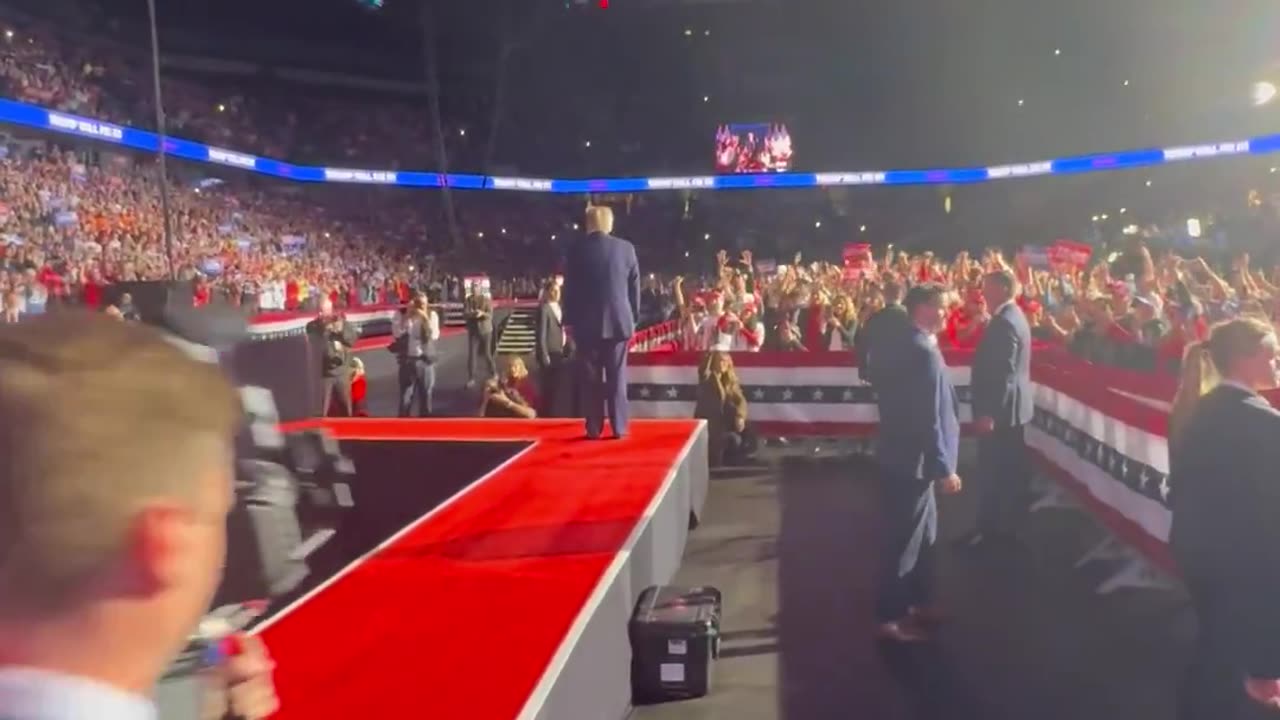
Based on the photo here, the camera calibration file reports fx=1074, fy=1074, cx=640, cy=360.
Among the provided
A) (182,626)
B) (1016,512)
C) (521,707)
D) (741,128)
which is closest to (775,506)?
(1016,512)

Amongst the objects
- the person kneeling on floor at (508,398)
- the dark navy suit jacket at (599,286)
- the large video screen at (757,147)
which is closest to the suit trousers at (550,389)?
the person kneeling on floor at (508,398)

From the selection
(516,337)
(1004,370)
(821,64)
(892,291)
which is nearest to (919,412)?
(1004,370)

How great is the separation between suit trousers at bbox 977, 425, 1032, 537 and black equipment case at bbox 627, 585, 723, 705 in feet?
10.0

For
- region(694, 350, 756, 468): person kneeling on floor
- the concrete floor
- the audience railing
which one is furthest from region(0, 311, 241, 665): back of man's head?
region(694, 350, 756, 468): person kneeling on floor

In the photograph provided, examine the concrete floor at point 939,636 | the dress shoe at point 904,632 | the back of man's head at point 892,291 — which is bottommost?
the concrete floor at point 939,636

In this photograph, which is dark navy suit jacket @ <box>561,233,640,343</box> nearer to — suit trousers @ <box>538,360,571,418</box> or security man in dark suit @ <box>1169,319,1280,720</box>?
security man in dark suit @ <box>1169,319,1280,720</box>

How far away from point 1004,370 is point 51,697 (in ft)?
22.2

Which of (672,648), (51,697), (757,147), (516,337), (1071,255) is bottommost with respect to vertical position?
(672,648)

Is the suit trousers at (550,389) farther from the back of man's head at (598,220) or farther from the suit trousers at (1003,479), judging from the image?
the suit trousers at (1003,479)

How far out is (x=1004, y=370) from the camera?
22.8 feet

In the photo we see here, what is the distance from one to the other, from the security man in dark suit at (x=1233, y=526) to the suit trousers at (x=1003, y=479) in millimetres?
3512

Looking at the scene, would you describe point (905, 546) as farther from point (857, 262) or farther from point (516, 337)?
point (516, 337)

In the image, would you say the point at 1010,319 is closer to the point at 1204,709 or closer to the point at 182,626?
the point at 1204,709

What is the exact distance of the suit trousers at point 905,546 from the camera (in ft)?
17.7
